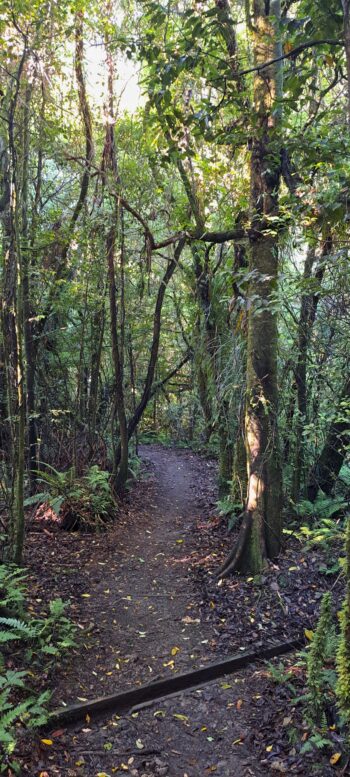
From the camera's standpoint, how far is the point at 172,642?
489 cm

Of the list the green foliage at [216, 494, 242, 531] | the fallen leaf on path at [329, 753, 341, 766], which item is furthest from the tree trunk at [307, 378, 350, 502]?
the fallen leaf on path at [329, 753, 341, 766]

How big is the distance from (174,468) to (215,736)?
34.6ft

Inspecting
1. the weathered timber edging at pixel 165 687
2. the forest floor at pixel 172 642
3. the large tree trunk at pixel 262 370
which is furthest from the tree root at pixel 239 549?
the weathered timber edging at pixel 165 687

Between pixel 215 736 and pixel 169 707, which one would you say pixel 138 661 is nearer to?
pixel 169 707

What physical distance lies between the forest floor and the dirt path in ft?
0.03

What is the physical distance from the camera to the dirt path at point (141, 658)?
342cm

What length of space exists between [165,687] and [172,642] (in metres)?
0.67

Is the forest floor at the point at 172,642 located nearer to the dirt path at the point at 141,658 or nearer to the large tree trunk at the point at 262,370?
the dirt path at the point at 141,658

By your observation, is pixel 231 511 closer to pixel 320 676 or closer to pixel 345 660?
pixel 320 676

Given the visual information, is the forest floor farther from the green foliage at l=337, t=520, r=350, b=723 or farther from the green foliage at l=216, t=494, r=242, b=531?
the green foliage at l=337, t=520, r=350, b=723

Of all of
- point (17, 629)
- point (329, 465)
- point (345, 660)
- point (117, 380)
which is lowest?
point (17, 629)

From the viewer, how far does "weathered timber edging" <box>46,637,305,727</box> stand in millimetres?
3763

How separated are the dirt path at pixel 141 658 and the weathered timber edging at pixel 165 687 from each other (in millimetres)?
97

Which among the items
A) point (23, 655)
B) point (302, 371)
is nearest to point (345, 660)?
point (23, 655)
